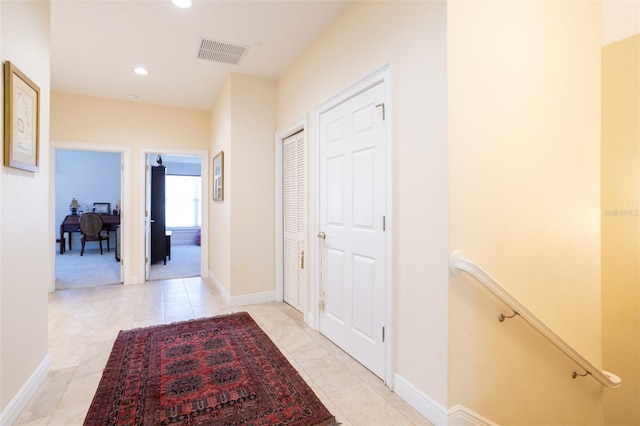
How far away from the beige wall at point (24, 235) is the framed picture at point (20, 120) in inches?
2.4

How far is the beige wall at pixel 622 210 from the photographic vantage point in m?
2.59

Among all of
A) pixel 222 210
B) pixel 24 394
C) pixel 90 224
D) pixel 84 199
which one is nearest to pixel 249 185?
pixel 222 210

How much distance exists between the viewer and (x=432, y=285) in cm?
172

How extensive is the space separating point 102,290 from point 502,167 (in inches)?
196

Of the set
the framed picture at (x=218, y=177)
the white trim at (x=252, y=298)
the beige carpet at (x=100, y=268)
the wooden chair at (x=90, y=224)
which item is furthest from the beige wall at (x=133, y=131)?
the wooden chair at (x=90, y=224)

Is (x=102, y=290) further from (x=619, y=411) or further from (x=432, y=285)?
(x=619, y=411)

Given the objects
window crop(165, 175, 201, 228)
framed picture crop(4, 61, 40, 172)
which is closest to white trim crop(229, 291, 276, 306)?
framed picture crop(4, 61, 40, 172)

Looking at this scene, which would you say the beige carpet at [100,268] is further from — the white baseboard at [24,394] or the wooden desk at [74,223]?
the white baseboard at [24,394]

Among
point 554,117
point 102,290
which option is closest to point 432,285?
point 554,117

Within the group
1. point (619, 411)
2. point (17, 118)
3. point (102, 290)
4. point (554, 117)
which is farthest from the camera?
point (102, 290)

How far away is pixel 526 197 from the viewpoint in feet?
6.41

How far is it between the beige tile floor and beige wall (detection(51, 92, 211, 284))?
965 millimetres

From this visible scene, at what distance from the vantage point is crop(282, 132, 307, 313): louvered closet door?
133 inches

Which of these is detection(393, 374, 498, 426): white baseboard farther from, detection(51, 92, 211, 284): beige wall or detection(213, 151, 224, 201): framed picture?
detection(51, 92, 211, 284): beige wall
